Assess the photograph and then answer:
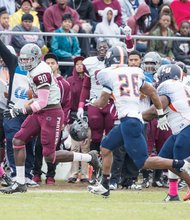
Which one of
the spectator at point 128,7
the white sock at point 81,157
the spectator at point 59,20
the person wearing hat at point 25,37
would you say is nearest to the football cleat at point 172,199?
the white sock at point 81,157

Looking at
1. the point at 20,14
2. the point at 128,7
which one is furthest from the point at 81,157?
the point at 128,7

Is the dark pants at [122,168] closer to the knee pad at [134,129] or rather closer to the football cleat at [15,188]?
the football cleat at [15,188]

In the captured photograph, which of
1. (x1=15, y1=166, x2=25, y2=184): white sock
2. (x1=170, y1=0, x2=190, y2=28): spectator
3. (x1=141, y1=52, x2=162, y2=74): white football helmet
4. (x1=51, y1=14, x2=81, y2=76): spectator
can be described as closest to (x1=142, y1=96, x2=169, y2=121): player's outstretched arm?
(x1=15, y1=166, x2=25, y2=184): white sock

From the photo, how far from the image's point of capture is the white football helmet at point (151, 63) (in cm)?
1426

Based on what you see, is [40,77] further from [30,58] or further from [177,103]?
[177,103]

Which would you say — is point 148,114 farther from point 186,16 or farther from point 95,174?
point 186,16

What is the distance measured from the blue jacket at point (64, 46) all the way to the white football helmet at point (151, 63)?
180 cm

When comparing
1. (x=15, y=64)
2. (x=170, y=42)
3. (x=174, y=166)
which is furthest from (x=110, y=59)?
(x=170, y=42)

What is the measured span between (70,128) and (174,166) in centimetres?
316

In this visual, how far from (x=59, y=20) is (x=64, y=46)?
0.75 m

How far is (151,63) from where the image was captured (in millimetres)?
14289

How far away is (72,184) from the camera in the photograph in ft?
47.6

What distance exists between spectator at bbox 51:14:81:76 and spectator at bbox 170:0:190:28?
276cm

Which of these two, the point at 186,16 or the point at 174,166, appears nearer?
the point at 174,166
